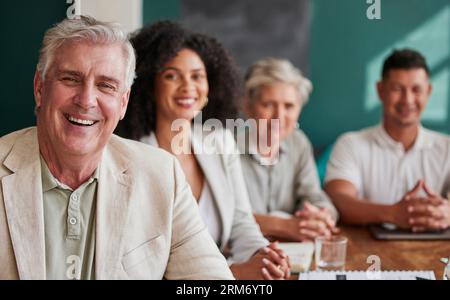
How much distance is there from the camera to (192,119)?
4.55ft

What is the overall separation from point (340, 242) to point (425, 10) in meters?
1.29

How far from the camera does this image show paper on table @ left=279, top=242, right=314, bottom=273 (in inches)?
48.1

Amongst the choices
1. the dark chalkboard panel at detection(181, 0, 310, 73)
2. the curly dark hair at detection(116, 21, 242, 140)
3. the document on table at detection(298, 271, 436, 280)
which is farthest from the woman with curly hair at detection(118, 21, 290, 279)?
the dark chalkboard panel at detection(181, 0, 310, 73)

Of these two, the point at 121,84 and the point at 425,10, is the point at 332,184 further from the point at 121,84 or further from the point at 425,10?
the point at 121,84

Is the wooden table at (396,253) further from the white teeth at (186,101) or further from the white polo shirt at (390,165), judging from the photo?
the white teeth at (186,101)

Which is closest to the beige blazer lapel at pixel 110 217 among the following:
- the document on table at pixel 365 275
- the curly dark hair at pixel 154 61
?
the curly dark hair at pixel 154 61

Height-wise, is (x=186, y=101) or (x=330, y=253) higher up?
(x=186, y=101)

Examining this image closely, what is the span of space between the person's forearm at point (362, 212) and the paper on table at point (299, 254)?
24 centimetres

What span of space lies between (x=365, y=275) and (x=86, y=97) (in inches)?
27.6

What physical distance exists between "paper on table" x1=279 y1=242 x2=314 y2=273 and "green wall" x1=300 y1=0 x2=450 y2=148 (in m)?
0.93

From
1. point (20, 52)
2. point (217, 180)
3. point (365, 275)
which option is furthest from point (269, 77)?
point (20, 52)

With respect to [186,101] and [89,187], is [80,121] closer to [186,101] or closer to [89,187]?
[89,187]

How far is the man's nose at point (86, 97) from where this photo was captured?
0.87 meters

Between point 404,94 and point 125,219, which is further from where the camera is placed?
point 404,94
